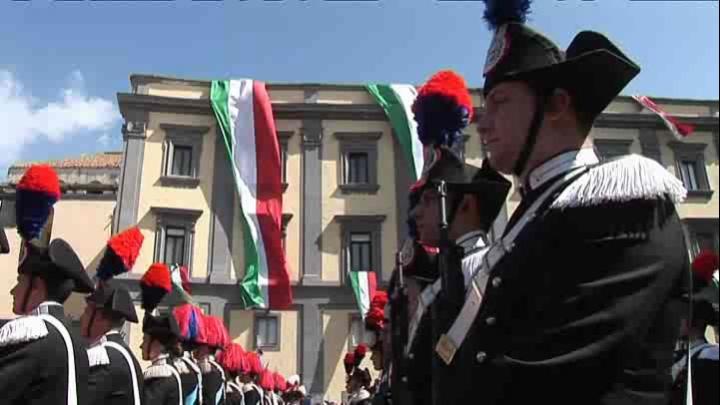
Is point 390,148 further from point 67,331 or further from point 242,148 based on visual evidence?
point 67,331

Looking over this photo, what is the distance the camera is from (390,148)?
54.7 feet

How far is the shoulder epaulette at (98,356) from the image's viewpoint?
316 cm

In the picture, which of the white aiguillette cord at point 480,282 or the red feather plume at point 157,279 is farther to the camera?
the red feather plume at point 157,279

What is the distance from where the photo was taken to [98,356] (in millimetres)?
3197

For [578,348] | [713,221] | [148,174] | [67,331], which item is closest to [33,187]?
[67,331]

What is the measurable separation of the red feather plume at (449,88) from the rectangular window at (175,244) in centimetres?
1395

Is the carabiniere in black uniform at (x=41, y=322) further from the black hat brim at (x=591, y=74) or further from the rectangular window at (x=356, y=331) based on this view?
the rectangular window at (x=356, y=331)

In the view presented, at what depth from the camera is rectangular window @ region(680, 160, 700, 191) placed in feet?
55.8

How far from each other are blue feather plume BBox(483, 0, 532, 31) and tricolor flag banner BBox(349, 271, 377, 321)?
13.8 m

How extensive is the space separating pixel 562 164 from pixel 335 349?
1448 centimetres

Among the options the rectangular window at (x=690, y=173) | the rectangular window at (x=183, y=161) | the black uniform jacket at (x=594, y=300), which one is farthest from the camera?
the rectangular window at (x=690, y=173)

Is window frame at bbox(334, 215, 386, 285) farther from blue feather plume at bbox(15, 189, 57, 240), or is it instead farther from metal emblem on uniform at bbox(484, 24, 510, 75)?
metal emblem on uniform at bbox(484, 24, 510, 75)

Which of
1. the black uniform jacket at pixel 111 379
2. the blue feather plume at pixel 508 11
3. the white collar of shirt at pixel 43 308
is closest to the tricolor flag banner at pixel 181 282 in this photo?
the black uniform jacket at pixel 111 379

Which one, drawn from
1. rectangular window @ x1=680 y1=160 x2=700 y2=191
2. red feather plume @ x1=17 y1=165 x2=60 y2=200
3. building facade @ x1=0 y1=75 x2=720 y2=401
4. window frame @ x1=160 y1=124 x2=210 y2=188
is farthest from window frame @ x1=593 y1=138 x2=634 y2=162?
red feather plume @ x1=17 y1=165 x2=60 y2=200
